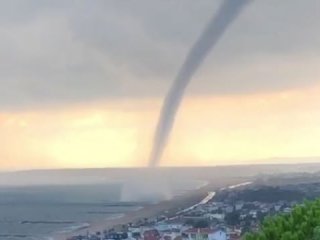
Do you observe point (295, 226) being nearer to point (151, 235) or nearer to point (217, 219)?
point (151, 235)

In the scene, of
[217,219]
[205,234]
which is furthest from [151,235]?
[217,219]

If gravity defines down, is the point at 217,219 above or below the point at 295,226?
above

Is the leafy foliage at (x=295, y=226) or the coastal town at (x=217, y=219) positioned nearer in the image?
the leafy foliage at (x=295, y=226)

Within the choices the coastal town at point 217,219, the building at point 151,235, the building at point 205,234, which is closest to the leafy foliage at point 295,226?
the coastal town at point 217,219

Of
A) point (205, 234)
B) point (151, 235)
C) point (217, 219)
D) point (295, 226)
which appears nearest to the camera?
point (295, 226)

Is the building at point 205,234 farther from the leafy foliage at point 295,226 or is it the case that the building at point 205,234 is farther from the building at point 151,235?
the leafy foliage at point 295,226

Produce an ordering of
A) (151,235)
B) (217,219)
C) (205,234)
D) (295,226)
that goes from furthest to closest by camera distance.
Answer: (217,219) < (151,235) < (205,234) < (295,226)

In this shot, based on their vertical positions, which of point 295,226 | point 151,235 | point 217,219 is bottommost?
point 295,226
